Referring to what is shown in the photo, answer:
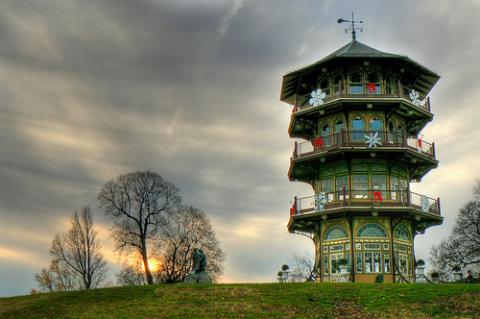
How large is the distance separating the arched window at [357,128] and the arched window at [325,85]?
3.17 meters

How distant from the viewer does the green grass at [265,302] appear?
27.4m

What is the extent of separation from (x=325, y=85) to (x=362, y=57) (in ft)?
13.1

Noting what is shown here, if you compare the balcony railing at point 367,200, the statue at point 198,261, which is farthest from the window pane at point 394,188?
the statue at point 198,261

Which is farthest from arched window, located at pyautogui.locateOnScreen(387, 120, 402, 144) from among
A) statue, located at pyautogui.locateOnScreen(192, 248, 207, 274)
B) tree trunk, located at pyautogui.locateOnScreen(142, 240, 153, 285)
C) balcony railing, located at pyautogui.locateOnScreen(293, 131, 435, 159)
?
tree trunk, located at pyautogui.locateOnScreen(142, 240, 153, 285)

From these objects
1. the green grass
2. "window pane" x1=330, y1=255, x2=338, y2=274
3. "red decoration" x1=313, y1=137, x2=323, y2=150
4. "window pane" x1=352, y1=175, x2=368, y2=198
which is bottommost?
the green grass

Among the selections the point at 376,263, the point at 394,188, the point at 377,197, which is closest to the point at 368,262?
the point at 376,263

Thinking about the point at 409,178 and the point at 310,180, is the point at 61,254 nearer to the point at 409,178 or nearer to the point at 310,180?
the point at 310,180

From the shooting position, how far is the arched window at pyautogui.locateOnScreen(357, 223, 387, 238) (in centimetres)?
4216

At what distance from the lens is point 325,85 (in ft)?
153

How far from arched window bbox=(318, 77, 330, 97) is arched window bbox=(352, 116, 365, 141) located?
10.4 ft

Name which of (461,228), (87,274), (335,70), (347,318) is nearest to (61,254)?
(87,274)

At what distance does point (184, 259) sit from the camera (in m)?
66.4

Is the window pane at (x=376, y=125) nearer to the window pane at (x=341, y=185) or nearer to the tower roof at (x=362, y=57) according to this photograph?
the window pane at (x=341, y=185)

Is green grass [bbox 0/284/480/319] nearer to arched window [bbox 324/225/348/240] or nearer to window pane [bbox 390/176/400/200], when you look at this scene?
arched window [bbox 324/225/348/240]
